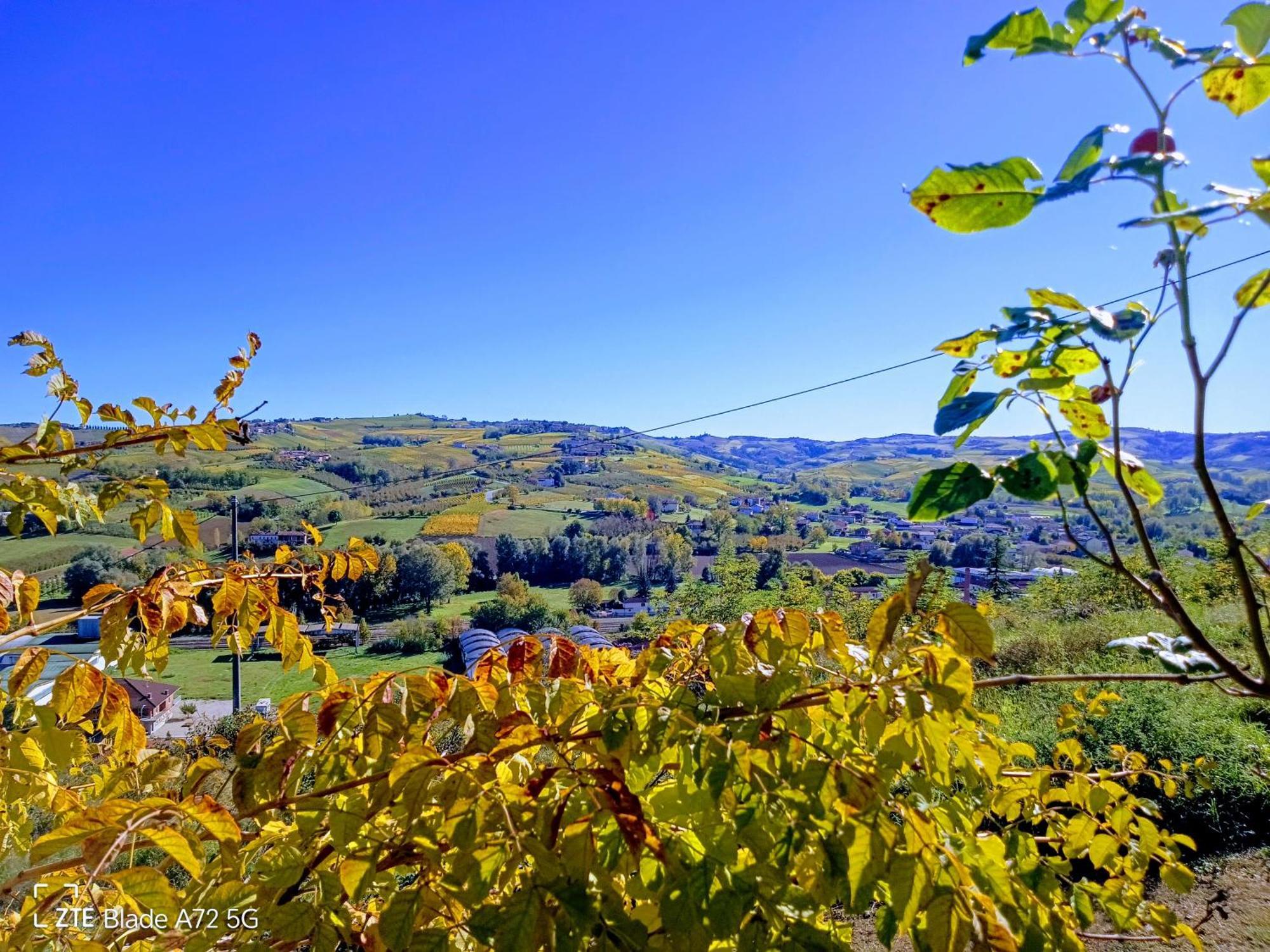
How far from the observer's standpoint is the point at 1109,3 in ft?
2.19

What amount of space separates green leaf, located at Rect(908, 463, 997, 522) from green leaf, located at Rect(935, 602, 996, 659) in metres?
0.33

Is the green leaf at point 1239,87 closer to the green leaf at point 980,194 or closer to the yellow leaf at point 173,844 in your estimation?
the green leaf at point 980,194

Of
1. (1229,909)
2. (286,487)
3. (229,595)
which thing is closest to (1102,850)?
(229,595)

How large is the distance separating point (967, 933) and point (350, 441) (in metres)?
81.3

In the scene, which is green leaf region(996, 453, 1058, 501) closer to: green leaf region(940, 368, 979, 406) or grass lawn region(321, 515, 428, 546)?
green leaf region(940, 368, 979, 406)

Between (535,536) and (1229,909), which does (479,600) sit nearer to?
(535,536)

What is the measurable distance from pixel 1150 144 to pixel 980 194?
16 cm

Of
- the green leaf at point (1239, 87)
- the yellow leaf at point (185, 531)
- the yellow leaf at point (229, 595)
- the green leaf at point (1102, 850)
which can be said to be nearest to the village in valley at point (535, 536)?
the yellow leaf at point (185, 531)

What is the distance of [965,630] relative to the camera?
3.03 feet

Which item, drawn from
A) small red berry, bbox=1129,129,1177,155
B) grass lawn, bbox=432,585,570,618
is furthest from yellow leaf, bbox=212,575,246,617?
grass lawn, bbox=432,585,570,618

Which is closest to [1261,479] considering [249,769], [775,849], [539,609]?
[775,849]

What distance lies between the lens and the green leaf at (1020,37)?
682 mm

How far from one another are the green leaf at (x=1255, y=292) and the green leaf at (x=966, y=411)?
0.85 feet

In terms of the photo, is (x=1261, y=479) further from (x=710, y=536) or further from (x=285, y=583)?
(x=710, y=536)
